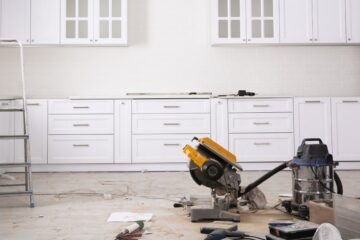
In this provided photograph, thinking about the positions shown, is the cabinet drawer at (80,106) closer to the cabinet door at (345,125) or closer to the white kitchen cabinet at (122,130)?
the white kitchen cabinet at (122,130)

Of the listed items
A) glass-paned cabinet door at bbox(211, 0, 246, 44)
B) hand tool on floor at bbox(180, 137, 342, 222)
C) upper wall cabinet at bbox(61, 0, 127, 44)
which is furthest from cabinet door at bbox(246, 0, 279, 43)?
hand tool on floor at bbox(180, 137, 342, 222)

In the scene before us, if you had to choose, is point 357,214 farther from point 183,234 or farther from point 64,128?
point 64,128

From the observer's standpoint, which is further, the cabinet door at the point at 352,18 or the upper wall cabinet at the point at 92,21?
the cabinet door at the point at 352,18

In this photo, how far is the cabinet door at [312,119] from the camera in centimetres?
459

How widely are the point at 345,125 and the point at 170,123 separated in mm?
2084

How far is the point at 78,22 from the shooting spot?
4828mm

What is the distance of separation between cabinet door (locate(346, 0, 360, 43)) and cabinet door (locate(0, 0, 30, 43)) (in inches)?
158

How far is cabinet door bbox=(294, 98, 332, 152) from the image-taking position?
181 inches

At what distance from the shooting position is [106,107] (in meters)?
4.57

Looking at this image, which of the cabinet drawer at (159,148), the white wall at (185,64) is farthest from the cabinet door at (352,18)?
the cabinet drawer at (159,148)

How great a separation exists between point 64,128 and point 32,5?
160 centimetres

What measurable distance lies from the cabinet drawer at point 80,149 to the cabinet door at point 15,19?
1.35m

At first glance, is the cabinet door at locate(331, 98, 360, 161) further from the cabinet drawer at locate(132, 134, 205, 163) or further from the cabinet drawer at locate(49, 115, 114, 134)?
the cabinet drawer at locate(49, 115, 114, 134)

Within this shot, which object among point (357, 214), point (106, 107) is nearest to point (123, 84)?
point (106, 107)
